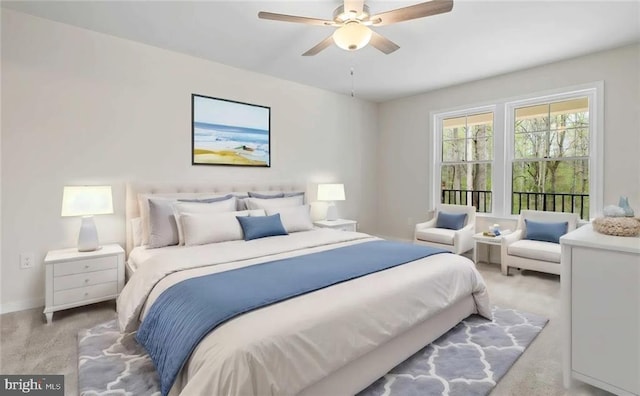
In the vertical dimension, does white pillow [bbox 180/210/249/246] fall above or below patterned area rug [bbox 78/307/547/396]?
above

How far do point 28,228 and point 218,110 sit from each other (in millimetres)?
2190

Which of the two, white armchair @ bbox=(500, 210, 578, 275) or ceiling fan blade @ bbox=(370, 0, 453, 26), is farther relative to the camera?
white armchair @ bbox=(500, 210, 578, 275)

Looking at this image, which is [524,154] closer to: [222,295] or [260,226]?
[260,226]

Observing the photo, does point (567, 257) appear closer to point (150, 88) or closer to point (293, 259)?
point (293, 259)

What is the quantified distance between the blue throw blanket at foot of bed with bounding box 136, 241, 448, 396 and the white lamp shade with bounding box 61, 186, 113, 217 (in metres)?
1.49

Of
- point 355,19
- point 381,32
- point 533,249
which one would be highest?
point 381,32

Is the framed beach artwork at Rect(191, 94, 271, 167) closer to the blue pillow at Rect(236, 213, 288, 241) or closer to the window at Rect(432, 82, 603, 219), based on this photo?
the blue pillow at Rect(236, 213, 288, 241)

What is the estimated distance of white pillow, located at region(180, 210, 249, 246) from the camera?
2.93 m

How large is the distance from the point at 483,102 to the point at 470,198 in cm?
147

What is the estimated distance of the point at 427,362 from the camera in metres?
2.07

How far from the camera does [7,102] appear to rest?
9.00 feet

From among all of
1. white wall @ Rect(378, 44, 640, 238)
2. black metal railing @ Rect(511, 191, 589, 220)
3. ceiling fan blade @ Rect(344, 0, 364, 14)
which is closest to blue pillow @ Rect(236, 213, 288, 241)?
ceiling fan blade @ Rect(344, 0, 364, 14)

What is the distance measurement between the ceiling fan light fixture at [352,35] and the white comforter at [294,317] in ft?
5.49

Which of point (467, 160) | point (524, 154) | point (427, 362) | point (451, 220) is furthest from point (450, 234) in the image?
point (427, 362)
